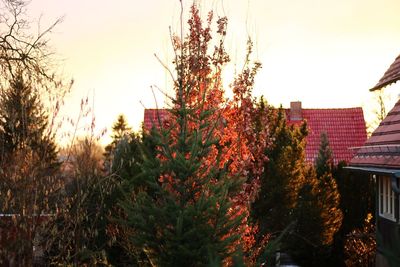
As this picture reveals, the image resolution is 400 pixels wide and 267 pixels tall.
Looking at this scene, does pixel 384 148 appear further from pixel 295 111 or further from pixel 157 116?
pixel 295 111

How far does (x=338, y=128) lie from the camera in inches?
1435

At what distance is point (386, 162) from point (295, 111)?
2498 centimetres

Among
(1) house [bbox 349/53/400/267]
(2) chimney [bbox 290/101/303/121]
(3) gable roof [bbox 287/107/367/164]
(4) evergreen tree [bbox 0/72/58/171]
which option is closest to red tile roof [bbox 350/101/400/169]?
(1) house [bbox 349/53/400/267]

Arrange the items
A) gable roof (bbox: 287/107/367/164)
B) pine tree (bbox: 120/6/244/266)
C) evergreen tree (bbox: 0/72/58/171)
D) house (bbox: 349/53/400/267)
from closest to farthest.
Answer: pine tree (bbox: 120/6/244/266) < evergreen tree (bbox: 0/72/58/171) < house (bbox: 349/53/400/267) < gable roof (bbox: 287/107/367/164)

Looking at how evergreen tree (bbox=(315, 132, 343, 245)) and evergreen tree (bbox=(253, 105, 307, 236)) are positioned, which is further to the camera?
evergreen tree (bbox=(315, 132, 343, 245))

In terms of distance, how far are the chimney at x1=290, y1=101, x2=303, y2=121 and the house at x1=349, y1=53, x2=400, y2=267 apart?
21.5 metres

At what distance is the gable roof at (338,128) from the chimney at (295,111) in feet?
1.00

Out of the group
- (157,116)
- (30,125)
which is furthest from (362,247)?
(30,125)

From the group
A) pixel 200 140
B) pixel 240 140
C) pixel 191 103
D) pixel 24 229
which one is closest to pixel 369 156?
pixel 240 140

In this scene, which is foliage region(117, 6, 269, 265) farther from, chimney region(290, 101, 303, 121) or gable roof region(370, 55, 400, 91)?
chimney region(290, 101, 303, 121)

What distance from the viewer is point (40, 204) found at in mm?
9766

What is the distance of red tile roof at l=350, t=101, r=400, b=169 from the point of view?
12.0 metres

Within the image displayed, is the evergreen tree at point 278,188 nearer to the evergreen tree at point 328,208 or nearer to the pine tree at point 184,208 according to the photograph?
the evergreen tree at point 328,208

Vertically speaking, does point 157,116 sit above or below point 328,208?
above
